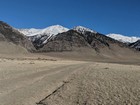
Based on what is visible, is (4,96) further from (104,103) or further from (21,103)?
(104,103)

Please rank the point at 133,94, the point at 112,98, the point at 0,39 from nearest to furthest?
the point at 112,98 → the point at 133,94 → the point at 0,39

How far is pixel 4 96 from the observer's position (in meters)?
13.5

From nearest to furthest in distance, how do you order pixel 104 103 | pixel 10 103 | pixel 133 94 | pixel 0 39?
1. pixel 10 103
2. pixel 104 103
3. pixel 133 94
4. pixel 0 39

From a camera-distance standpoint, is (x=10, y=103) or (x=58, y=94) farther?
(x=58, y=94)

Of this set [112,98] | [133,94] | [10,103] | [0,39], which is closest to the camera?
[10,103]

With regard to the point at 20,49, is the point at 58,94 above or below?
below

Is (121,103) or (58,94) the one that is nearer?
(121,103)

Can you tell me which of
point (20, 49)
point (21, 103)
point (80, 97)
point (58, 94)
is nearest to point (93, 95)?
point (80, 97)

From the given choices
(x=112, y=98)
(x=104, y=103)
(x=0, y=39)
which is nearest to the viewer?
(x=104, y=103)

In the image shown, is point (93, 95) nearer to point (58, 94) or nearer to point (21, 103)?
point (58, 94)

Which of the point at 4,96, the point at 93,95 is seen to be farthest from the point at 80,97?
the point at 4,96

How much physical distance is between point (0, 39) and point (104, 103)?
18742 cm

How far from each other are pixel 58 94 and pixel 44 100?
188 cm

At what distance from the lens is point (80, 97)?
1451cm
